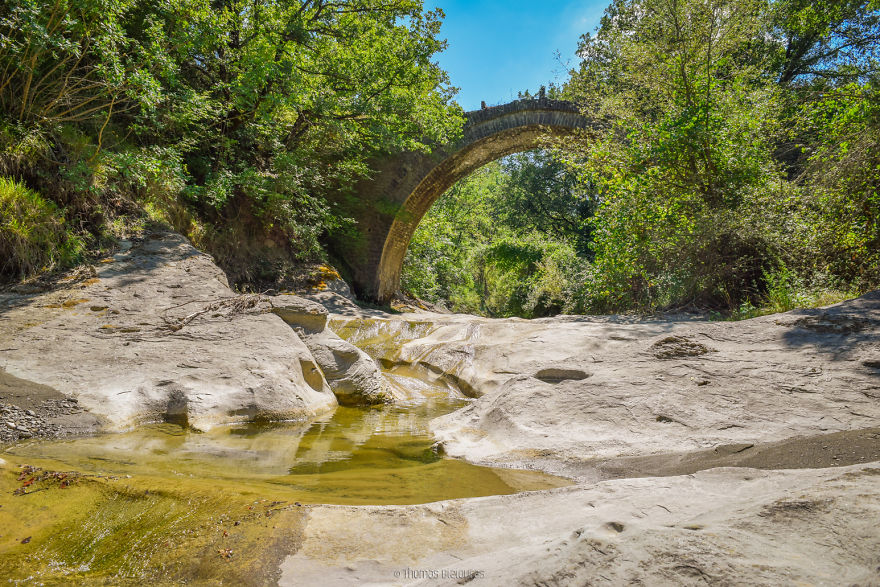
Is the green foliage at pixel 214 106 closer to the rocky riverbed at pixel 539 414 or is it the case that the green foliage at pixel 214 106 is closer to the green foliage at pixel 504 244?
the rocky riverbed at pixel 539 414

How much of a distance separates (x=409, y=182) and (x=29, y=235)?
9.48m

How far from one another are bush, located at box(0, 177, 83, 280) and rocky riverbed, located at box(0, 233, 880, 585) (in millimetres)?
459

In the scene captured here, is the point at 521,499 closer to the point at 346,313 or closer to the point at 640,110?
the point at 346,313

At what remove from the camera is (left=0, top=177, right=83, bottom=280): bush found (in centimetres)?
480

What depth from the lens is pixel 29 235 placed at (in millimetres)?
4938

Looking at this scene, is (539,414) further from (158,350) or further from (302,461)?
(158,350)

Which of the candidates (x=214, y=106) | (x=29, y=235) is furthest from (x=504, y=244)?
(x=29, y=235)

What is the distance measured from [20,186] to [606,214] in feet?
27.7

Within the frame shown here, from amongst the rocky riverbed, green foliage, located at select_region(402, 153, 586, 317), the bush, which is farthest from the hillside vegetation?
the bush

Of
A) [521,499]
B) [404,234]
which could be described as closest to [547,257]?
[404,234]

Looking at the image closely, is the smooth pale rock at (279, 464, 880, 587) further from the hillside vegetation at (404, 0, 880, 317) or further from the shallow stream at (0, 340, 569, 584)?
the hillside vegetation at (404, 0, 880, 317)

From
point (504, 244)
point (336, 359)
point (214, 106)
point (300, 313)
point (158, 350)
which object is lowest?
point (336, 359)

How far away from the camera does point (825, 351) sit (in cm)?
338

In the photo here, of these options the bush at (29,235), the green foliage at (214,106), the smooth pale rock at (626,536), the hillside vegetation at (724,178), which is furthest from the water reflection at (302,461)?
the hillside vegetation at (724,178)
